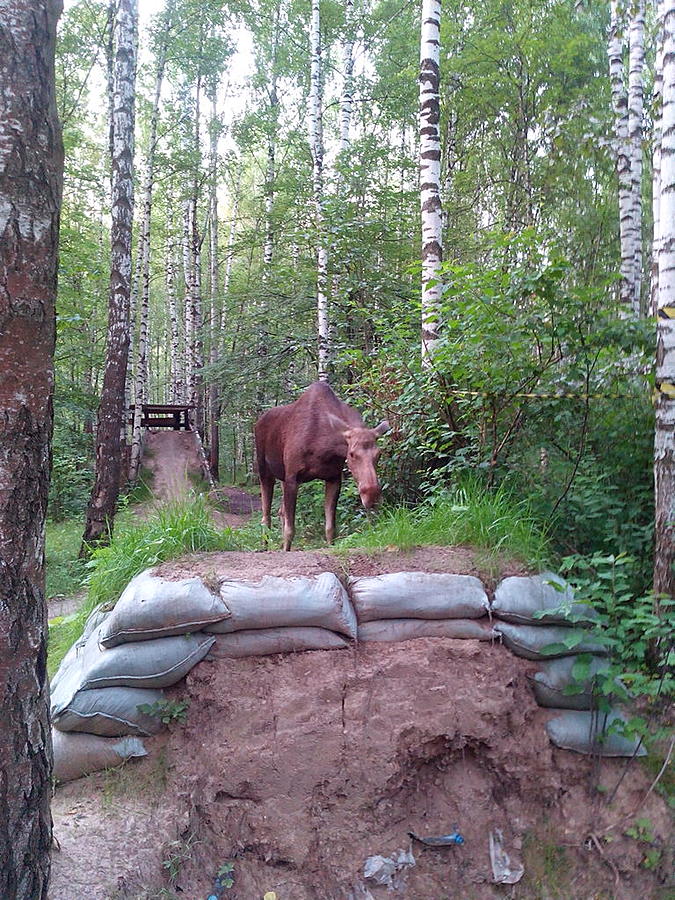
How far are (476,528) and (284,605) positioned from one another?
1473 millimetres

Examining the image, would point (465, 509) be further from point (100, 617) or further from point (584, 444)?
point (100, 617)

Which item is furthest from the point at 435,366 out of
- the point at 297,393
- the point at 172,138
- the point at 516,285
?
the point at 172,138

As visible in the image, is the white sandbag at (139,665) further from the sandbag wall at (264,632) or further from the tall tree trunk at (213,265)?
the tall tree trunk at (213,265)

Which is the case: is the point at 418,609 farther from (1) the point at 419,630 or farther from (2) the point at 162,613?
(2) the point at 162,613

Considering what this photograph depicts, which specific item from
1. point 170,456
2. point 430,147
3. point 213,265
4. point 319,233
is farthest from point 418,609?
point 213,265

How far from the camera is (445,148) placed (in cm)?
1328

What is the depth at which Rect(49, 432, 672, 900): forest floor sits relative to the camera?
309 centimetres

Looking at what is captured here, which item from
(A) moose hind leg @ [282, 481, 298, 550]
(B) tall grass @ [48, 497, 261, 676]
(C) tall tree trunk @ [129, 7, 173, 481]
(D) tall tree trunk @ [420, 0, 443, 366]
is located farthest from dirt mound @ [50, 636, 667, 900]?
(C) tall tree trunk @ [129, 7, 173, 481]

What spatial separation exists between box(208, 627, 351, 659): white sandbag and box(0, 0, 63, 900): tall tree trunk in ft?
4.53

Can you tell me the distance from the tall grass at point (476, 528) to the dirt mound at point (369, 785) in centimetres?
71

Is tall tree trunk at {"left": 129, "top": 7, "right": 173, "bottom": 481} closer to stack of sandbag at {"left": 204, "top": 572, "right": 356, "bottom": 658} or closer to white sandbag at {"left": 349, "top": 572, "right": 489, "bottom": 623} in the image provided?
stack of sandbag at {"left": 204, "top": 572, "right": 356, "bottom": 658}

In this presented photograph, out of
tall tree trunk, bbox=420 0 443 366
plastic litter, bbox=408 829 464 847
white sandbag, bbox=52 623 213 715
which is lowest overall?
plastic litter, bbox=408 829 464 847

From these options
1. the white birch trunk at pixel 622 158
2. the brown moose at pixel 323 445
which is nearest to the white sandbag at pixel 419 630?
the brown moose at pixel 323 445

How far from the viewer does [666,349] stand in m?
3.59
